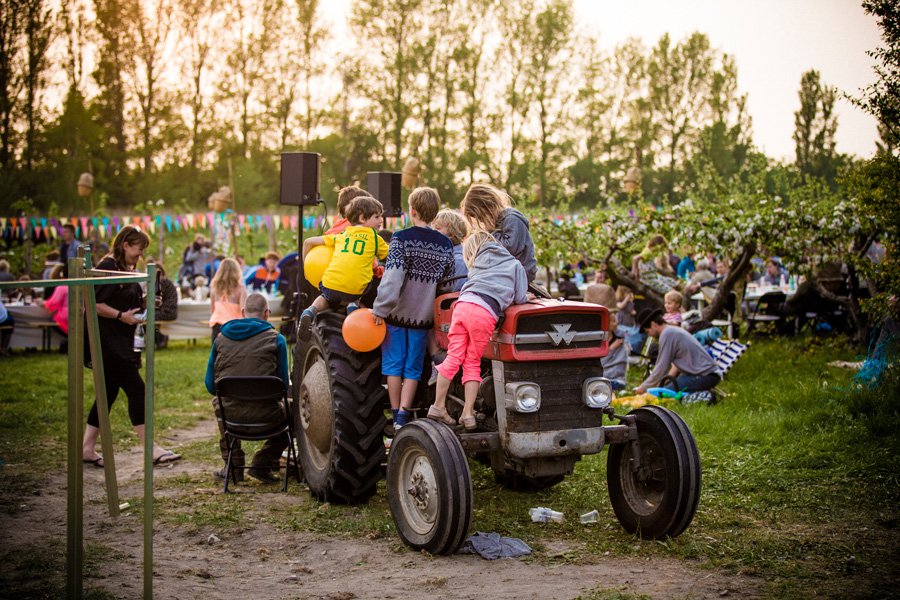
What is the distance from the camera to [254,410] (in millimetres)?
6875

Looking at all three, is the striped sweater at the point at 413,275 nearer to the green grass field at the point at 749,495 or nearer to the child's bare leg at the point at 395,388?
the child's bare leg at the point at 395,388

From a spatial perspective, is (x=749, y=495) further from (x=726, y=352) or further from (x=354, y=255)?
(x=726, y=352)

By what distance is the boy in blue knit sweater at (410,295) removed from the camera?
5.77m

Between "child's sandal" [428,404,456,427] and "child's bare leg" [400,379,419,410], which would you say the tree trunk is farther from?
"child's sandal" [428,404,456,427]

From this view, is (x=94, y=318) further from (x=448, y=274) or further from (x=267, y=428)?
(x=448, y=274)

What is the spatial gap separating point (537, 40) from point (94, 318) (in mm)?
30596

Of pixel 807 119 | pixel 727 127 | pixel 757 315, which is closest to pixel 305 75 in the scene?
pixel 727 127

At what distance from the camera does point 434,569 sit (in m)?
4.82

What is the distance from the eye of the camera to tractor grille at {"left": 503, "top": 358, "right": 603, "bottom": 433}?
5.06m

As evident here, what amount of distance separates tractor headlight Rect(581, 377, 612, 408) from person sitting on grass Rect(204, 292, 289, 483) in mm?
2677

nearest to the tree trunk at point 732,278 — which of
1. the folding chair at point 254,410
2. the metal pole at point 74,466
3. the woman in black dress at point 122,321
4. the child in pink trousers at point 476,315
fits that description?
the folding chair at point 254,410

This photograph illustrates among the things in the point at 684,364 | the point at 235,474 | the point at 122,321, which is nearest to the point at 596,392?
the point at 235,474

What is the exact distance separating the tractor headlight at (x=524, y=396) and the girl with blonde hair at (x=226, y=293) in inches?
178

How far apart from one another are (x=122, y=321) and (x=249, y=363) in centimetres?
115
